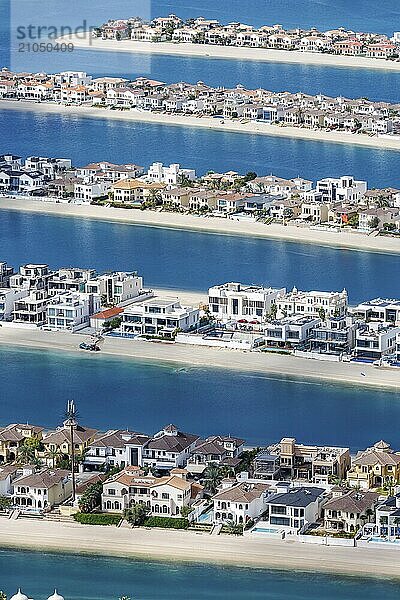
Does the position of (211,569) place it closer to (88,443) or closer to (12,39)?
(88,443)

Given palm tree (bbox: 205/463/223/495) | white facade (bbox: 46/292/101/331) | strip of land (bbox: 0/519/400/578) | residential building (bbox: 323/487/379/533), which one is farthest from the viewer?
white facade (bbox: 46/292/101/331)

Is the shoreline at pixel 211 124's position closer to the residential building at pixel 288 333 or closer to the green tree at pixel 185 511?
the residential building at pixel 288 333

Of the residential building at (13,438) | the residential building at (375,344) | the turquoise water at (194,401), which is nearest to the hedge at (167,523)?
the residential building at (13,438)

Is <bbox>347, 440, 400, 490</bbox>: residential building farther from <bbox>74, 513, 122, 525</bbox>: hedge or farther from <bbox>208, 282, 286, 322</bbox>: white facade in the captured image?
<bbox>208, 282, 286, 322</bbox>: white facade

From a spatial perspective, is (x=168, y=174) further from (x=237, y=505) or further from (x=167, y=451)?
(x=237, y=505)

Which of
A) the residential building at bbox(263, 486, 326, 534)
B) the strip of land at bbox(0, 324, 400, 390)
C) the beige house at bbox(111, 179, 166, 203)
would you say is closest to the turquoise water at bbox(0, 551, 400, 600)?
the residential building at bbox(263, 486, 326, 534)

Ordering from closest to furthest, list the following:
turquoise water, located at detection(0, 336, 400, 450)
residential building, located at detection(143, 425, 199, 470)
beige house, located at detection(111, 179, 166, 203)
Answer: residential building, located at detection(143, 425, 199, 470), turquoise water, located at detection(0, 336, 400, 450), beige house, located at detection(111, 179, 166, 203)
